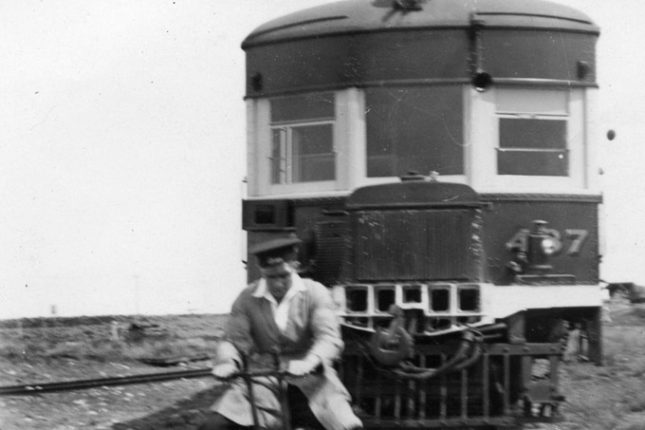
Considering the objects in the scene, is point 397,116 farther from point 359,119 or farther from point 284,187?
point 284,187

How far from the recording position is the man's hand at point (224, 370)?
676 centimetres

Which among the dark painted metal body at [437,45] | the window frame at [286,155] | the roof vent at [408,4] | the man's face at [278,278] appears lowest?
the man's face at [278,278]

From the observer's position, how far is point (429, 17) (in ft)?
34.9

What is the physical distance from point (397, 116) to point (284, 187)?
1255mm

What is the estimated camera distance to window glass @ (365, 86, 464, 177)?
416 inches

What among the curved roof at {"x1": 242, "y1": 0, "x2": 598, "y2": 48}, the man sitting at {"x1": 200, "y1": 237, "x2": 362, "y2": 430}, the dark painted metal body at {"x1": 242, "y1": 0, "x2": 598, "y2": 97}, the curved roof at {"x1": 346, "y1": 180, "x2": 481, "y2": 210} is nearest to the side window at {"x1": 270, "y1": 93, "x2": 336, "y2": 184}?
the dark painted metal body at {"x1": 242, "y1": 0, "x2": 598, "y2": 97}

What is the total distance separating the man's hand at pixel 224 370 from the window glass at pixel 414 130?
4094mm

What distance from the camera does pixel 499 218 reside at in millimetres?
10477

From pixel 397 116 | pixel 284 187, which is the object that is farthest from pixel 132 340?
pixel 397 116

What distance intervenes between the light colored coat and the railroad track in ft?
14.1

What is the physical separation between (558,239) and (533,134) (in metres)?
0.88

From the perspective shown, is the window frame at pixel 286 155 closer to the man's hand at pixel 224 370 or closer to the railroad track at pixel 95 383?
the railroad track at pixel 95 383

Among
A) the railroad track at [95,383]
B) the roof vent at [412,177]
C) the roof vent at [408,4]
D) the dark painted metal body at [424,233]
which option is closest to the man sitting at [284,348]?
the dark painted metal body at [424,233]

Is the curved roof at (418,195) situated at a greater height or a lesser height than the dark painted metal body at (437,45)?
lesser
